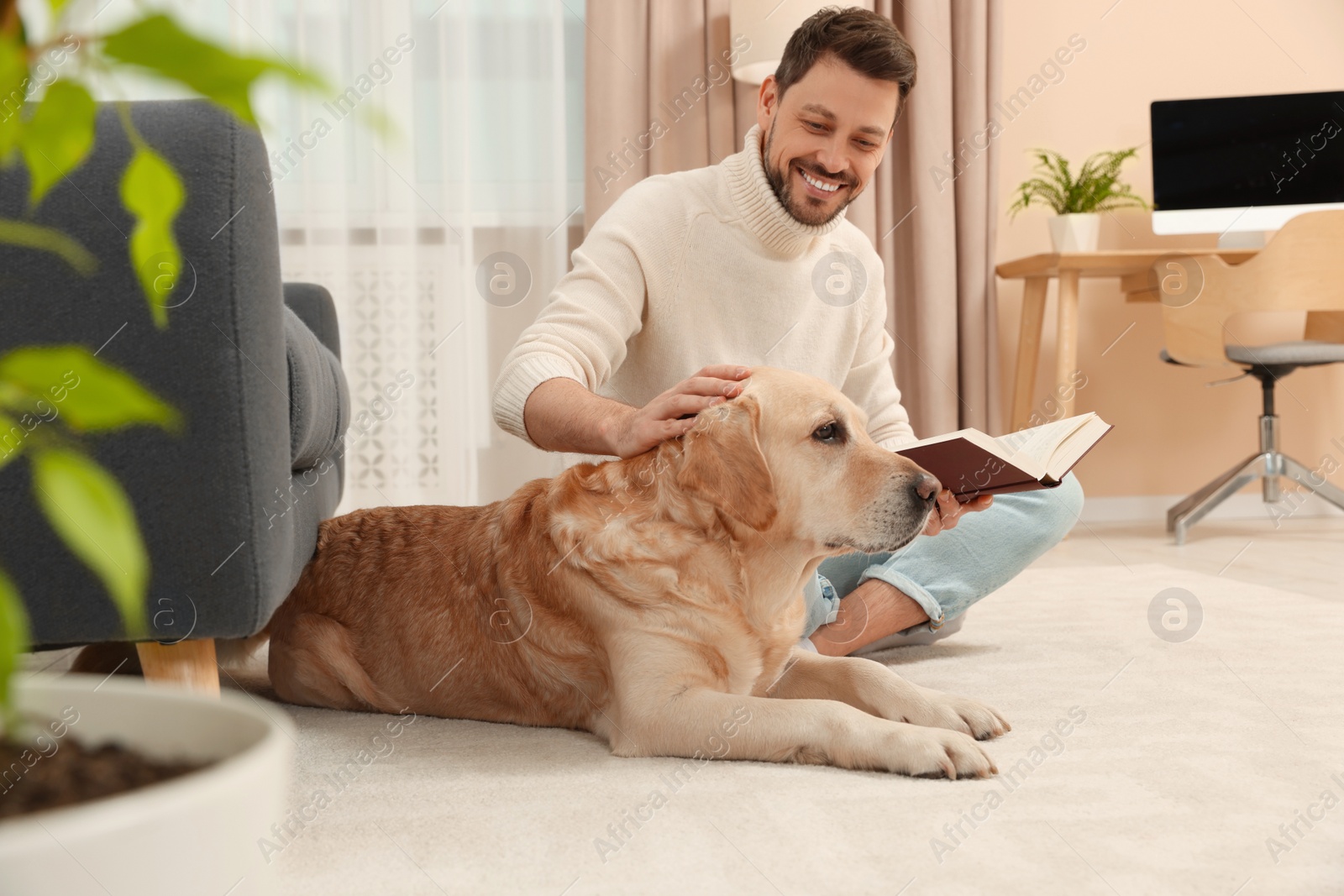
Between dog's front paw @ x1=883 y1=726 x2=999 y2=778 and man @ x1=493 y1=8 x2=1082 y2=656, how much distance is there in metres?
0.58

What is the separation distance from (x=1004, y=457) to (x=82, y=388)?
49.7 inches

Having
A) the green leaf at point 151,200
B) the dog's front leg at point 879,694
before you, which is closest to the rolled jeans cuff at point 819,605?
the dog's front leg at point 879,694

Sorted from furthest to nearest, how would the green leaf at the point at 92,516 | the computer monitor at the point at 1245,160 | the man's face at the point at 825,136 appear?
1. the computer monitor at the point at 1245,160
2. the man's face at the point at 825,136
3. the green leaf at the point at 92,516

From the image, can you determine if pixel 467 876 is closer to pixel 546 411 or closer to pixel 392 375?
pixel 546 411

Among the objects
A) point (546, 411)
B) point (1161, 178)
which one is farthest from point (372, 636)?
point (1161, 178)

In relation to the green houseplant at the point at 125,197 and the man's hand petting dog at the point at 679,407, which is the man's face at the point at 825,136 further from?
the green houseplant at the point at 125,197

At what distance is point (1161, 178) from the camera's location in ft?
13.3

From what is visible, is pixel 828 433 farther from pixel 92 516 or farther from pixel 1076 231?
pixel 1076 231

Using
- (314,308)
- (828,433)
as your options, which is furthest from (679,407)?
(314,308)

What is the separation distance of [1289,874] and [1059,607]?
4.84 ft

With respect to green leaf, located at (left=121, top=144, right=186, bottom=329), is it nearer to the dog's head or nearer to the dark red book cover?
the dog's head

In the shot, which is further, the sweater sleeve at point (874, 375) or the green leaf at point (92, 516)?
the sweater sleeve at point (874, 375)

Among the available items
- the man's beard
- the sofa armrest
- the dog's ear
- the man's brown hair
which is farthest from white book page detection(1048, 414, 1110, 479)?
the sofa armrest

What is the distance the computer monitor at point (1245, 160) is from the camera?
13.2ft
